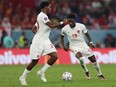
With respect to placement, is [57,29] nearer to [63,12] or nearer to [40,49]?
[63,12]

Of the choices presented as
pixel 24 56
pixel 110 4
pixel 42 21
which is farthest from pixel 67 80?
pixel 110 4

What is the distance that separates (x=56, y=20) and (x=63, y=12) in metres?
2.08

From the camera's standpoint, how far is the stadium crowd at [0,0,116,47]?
3462 cm

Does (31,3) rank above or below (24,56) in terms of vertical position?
above

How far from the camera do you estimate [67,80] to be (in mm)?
18812

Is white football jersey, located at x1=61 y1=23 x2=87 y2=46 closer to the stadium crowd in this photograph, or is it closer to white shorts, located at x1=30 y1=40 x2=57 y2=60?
white shorts, located at x1=30 y1=40 x2=57 y2=60

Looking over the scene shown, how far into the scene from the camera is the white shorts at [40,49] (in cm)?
1723

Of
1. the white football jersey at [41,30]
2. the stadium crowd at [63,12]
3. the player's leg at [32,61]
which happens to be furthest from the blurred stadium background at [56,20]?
the player's leg at [32,61]

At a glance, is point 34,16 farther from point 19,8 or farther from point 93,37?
point 93,37

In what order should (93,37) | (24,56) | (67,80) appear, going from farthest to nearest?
(93,37)
(24,56)
(67,80)

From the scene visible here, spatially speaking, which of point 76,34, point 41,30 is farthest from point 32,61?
point 76,34

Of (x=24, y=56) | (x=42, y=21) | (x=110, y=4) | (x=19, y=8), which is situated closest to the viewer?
(x=42, y=21)

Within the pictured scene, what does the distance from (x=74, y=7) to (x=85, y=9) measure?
2.82 ft

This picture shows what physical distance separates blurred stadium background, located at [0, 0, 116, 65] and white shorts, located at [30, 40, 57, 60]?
13856 mm
